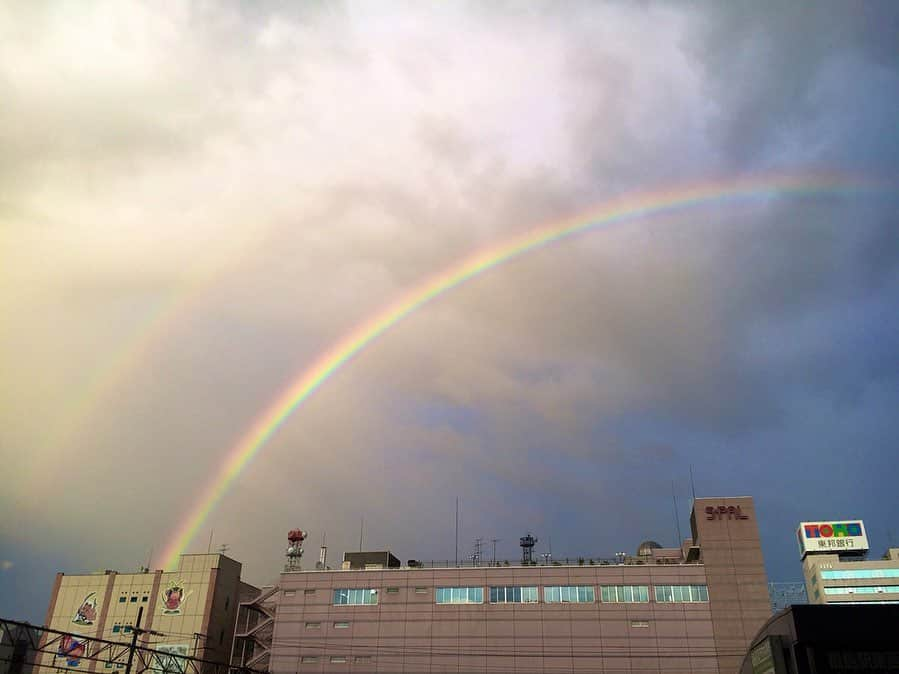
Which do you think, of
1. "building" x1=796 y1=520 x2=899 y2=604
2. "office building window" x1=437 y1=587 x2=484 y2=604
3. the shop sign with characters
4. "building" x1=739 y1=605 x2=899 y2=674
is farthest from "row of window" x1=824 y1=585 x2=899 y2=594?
"building" x1=739 y1=605 x2=899 y2=674

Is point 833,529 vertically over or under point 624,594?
over

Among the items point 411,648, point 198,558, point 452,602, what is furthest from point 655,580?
point 198,558

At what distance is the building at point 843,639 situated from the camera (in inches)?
1171

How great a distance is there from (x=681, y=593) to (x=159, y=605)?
60.3m

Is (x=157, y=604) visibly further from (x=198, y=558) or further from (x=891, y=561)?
(x=891, y=561)

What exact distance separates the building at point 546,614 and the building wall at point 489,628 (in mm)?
102

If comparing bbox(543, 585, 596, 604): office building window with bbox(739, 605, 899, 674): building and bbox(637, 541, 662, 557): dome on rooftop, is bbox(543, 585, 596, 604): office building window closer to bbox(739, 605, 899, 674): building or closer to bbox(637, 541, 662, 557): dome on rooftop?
bbox(637, 541, 662, 557): dome on rooftop

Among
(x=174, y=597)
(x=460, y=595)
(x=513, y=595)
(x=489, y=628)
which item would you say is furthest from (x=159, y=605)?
(x=513, y=595)

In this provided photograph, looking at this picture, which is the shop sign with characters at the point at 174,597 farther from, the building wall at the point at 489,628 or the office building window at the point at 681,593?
the office building window at the point at 681,593

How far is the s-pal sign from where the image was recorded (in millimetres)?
136750

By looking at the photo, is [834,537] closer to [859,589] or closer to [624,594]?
[859,589]

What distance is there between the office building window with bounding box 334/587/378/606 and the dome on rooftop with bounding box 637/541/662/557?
105 feet

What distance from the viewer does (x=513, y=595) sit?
75312 mm

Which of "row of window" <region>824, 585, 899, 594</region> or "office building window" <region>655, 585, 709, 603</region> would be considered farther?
"row of window" <region>824, 585, 899, 594</region>
